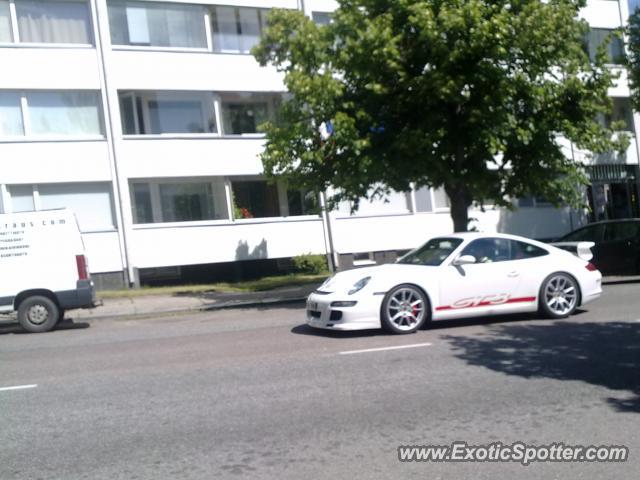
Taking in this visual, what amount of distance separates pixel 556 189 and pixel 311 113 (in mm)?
5619

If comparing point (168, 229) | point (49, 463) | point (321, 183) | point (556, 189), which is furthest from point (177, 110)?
point (49, 463)

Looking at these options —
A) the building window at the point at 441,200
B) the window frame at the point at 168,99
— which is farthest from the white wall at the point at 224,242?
the building window at the point at 441,200

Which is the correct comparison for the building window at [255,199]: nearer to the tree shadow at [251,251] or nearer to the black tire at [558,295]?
the tree shadow at [251,251]

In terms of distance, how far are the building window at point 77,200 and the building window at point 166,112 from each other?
196 centimetres

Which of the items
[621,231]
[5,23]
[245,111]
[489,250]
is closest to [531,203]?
[621,231]

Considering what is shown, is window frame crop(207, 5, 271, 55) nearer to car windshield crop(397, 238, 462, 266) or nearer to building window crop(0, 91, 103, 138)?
building window crop(0, 91, 103, 138)

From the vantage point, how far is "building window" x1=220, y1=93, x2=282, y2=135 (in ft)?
71.2

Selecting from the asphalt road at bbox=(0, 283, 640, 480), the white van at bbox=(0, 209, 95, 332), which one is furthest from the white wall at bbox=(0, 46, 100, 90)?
the asphalt road at bbox=(0, 283, 640, 480)

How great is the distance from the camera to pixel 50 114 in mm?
19688

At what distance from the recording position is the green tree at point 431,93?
13336 millimetres

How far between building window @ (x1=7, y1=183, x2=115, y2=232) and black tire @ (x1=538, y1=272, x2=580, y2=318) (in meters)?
13.1

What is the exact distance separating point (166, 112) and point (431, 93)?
9801 millimetres

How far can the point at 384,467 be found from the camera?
4961mm

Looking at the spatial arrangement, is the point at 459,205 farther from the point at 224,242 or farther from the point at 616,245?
the point at 224,242
